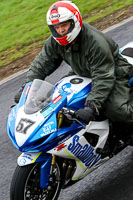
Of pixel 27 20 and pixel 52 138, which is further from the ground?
pixel 52 138

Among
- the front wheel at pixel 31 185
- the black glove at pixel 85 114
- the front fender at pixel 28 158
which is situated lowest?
the front wheel at pixel 31 185

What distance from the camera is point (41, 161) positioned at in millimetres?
3920

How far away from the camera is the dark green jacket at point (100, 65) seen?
4.11 metres

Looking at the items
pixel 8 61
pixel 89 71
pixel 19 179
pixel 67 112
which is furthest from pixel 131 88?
pixel 8 61

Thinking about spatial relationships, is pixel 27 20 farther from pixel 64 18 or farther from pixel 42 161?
pixel 42 161

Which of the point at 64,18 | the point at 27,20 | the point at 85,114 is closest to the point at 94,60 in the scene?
the point at 64,18

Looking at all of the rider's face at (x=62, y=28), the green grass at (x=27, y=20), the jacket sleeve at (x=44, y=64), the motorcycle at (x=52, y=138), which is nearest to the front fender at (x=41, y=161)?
the motorcycle at (x=52, y=138)

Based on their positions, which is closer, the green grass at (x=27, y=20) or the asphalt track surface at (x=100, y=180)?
the asphalt track surface at (x=100, y=180)

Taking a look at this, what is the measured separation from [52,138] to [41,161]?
310 mm

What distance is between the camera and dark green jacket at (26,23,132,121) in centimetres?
411

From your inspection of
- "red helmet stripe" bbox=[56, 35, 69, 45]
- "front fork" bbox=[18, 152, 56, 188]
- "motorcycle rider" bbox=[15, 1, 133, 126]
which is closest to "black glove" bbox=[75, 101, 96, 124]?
"motorcycle rider" bbox=[15, 1, 133, 126]

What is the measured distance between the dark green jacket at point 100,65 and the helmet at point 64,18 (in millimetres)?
95

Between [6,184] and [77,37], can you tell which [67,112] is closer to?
[77,37]

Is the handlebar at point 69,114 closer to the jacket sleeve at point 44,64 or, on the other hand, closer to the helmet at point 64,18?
the helmet at point 64,18
